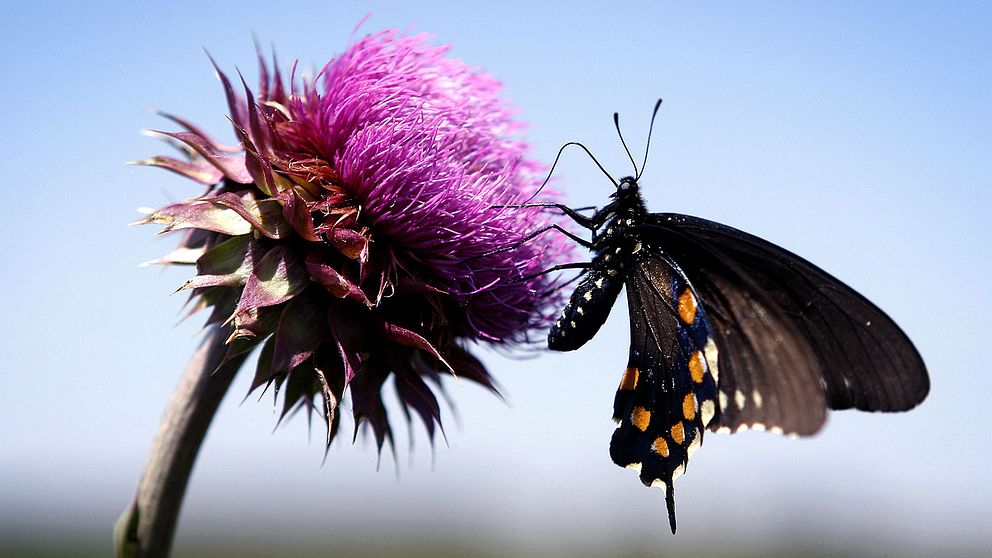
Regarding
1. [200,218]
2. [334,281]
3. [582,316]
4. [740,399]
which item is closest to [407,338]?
[334,281]

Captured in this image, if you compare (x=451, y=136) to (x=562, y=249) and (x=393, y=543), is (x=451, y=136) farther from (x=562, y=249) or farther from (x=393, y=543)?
(x=393, y=543)

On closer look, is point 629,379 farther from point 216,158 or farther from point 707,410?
point 216,158

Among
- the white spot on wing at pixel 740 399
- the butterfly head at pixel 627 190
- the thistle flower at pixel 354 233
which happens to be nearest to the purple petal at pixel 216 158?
the thistle flower at pixel 354 233

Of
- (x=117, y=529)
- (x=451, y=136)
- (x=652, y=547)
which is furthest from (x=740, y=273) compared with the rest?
(x=652, y=547)

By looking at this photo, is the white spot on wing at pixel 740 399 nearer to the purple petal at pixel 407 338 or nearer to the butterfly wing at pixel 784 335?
the butterfly wing at pixel 784 335

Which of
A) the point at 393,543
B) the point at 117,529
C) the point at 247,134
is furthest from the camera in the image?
the point at 393,543

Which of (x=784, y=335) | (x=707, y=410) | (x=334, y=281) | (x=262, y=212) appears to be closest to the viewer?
(x=334, y=281)

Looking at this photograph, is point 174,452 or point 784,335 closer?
point 174,452
